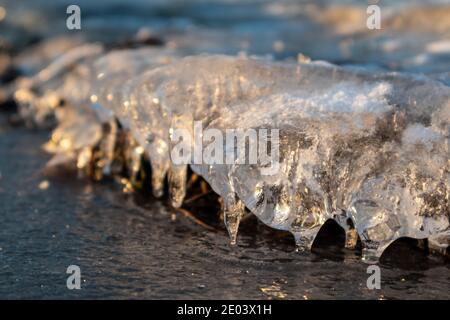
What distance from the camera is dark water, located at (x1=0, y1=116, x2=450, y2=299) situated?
7.98ft

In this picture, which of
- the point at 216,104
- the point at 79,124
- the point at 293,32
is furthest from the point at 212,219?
the point at 293,32

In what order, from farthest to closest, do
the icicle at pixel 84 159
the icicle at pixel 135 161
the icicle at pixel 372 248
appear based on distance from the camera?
the icicle at pixel 84 159 → the icicle at pixel 135 161 → the icicle at pixel 372 248

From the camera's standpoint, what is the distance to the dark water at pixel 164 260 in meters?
2.43

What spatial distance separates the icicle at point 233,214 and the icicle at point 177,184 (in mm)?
356

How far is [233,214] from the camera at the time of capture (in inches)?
110

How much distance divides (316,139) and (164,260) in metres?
0.73

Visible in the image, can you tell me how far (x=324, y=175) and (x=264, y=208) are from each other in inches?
10.2

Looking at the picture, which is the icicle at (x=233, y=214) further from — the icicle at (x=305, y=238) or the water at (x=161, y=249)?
the icicle at (x=305, y=238)

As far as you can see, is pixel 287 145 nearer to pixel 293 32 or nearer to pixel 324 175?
pixel 324 175

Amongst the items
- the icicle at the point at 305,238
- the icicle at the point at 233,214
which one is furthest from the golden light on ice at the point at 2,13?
the icicle at the point at 305,238
